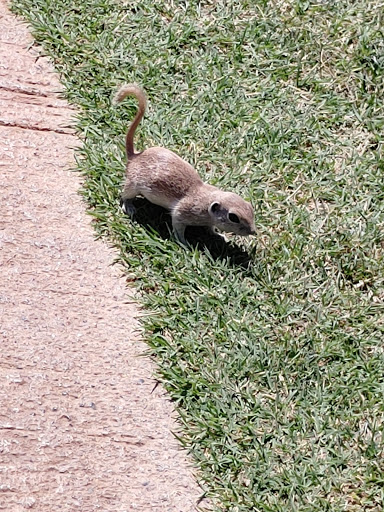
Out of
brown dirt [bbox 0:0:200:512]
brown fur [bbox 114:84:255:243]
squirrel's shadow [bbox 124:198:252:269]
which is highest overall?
brown fur [bbox 114:84:255:243]

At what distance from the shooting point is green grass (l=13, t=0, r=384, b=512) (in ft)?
15.7

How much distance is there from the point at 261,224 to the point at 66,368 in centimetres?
167

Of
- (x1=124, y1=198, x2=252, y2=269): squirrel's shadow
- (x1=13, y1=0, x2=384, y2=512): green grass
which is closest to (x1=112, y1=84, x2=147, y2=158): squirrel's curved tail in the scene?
(x1=13, y1=0, x2=384, y2=512): green grass

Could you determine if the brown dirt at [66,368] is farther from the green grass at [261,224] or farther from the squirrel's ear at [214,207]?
the squirrel's ear at [214,207]

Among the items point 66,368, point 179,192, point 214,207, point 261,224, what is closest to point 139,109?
point 179,192

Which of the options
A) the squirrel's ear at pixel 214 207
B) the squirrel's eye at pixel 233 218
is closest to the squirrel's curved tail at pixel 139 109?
the squirrel's ear at pixel 214 207

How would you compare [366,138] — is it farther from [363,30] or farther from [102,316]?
[102,316]

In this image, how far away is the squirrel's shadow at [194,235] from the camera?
5699 mm

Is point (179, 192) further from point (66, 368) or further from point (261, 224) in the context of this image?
point (66, 368)

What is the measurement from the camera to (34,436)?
15.0 ft

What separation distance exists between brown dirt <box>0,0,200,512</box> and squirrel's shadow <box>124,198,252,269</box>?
0.37 metres

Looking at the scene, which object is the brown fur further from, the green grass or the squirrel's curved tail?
the green grass

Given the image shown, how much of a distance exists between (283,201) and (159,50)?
67.4 inches

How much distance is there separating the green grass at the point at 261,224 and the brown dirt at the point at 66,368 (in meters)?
0.15
